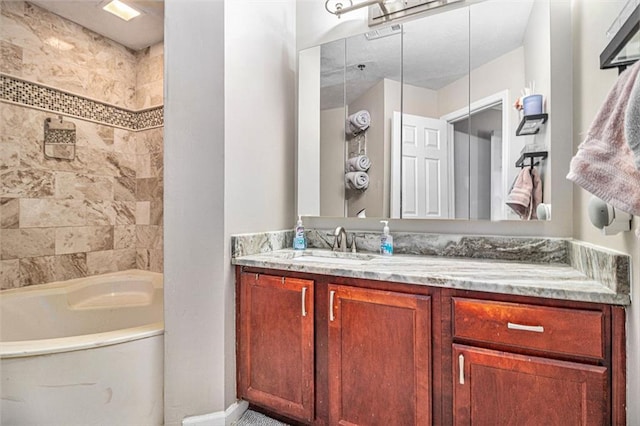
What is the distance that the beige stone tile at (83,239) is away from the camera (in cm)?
239

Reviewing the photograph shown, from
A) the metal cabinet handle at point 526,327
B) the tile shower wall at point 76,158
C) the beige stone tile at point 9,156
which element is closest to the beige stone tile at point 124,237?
the tile shower wall at point 76,158

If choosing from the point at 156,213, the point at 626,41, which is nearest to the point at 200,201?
the point at 156,213

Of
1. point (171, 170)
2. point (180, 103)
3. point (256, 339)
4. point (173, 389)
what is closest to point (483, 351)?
point (256, 339)

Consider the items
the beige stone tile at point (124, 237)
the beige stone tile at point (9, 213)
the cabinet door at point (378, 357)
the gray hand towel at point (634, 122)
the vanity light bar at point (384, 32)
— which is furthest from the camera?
the beige stone tile at point (124, 237)

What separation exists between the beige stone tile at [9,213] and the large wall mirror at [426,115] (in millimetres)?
1893

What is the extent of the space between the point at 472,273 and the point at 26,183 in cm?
280

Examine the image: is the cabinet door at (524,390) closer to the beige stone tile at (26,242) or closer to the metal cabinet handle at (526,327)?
the metal cabinet handle at (526,327)

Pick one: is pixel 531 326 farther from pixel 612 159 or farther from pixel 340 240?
pixel 340 240

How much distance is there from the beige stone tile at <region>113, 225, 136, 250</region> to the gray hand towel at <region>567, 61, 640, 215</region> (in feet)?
9.95

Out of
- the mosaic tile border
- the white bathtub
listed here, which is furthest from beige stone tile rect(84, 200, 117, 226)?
the white bathtub

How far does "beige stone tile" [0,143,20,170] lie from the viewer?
6.92ft

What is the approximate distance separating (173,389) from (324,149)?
1.60m

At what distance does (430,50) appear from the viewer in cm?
182

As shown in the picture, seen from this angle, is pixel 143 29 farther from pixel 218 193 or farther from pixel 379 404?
pixel 379 404
